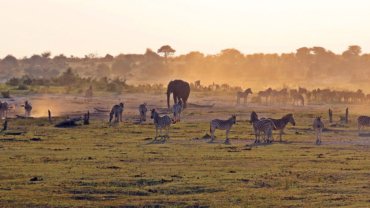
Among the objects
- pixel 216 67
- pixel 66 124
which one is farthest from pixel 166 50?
pixel 66 124

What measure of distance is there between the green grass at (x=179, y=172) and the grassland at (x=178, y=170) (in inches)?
0.9

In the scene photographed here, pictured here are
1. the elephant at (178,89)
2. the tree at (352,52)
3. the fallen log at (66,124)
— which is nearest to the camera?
the fallen log at (66,124)

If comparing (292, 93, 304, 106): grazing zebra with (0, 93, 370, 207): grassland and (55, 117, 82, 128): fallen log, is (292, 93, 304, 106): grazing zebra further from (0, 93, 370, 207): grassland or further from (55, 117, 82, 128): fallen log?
(55, 117, 82, 128): fallen log

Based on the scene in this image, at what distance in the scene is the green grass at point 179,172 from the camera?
20.9m

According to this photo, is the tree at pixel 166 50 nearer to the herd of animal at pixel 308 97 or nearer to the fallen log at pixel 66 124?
the herd of animal at pixel 308 97

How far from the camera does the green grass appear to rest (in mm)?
20922

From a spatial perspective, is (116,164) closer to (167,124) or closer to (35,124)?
(167,124)

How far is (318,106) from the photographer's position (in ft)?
214

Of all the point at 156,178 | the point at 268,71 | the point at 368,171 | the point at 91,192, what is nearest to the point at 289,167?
the point at 368,171

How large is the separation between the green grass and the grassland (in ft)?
0.08

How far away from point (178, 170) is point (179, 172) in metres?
0.45

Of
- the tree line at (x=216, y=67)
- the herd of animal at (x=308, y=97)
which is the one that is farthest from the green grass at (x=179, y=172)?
the tree line at (x=216, y=67)

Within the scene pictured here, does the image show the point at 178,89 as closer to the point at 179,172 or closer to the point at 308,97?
the point at 308,97

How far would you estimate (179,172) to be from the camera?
25.0m
